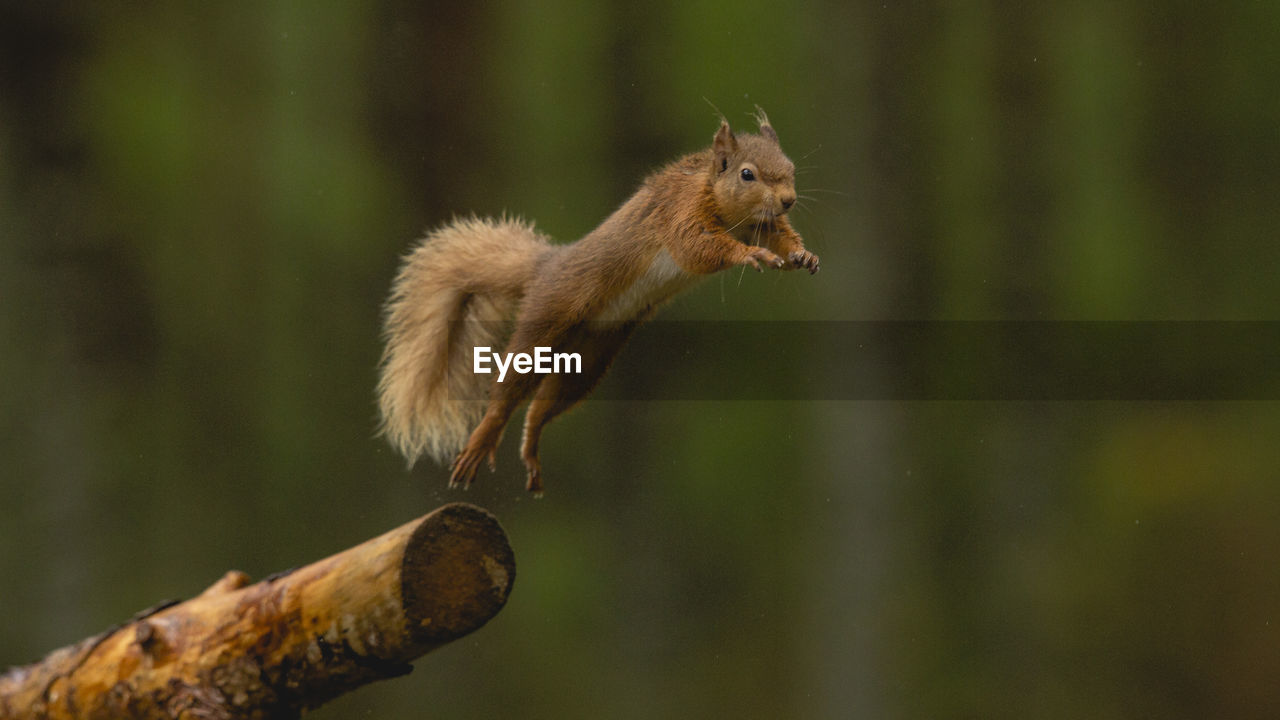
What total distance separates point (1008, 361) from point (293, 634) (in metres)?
1.49

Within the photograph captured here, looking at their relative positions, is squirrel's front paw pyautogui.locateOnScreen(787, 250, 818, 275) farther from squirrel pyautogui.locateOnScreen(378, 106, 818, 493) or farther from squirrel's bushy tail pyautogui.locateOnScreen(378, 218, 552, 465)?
squirrel's bushy tail pyautogui.locateOnScreen(378, 218, 552, 465)

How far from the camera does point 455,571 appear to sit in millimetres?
1334

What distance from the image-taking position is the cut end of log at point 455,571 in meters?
1.33

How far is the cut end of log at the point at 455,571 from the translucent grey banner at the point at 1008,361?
0.91m

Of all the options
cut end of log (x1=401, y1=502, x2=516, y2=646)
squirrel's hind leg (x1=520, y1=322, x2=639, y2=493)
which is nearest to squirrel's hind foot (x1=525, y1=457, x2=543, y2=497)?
squirrel's hind leg (x1=520, y1=322, x2=639, y2=493)

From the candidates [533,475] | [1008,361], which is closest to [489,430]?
[533,475]

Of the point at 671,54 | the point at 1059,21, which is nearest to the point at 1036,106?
the point at 1059,21

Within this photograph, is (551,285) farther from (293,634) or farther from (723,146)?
(293,634)

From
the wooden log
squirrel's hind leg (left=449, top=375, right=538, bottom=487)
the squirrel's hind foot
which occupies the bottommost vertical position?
the wooden log

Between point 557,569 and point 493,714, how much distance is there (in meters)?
0.31

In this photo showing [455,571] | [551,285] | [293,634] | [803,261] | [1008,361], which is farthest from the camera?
[1008,361]

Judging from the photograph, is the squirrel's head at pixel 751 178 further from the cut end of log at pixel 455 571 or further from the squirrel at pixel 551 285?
the cut end of log at pixel 455 571

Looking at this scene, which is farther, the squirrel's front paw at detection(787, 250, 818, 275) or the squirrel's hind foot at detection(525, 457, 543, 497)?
the squirrel's hind foot at detection(525, 457, 543, 497)

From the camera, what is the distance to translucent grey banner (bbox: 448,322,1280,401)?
221cm
